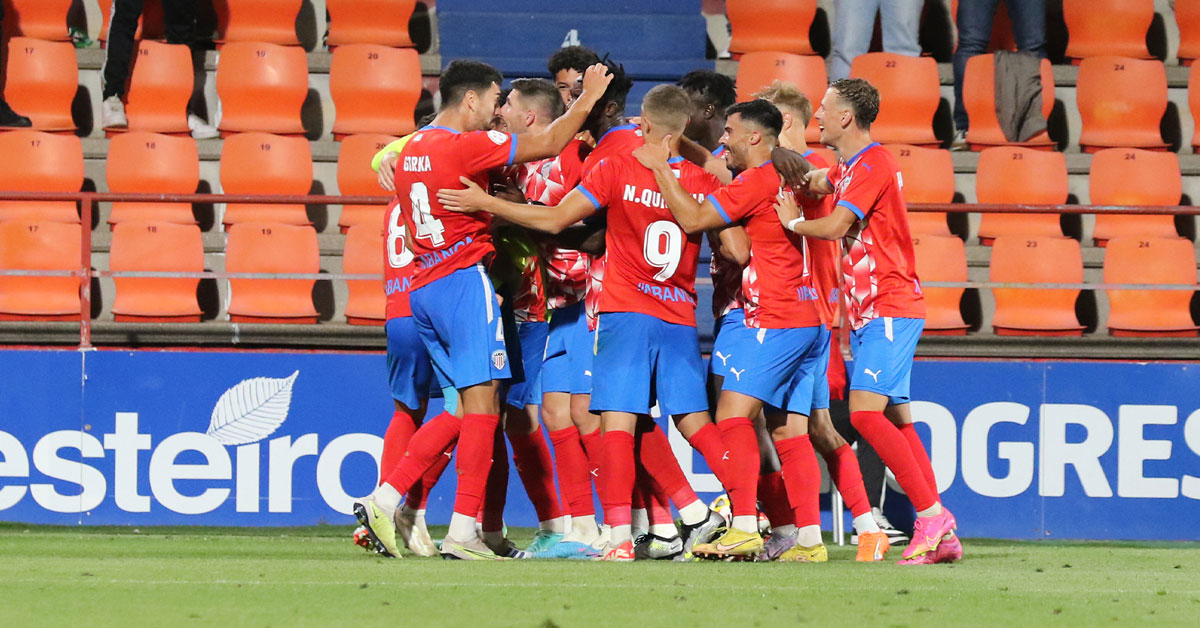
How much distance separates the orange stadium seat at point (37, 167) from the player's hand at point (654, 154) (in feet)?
17.8

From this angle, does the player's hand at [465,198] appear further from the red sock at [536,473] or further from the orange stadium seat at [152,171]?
the orange stadium seat at [152,171]

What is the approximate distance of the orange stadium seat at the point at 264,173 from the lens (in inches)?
394

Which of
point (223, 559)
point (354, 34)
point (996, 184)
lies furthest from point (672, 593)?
point (354, 34)

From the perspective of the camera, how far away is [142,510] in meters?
8.00

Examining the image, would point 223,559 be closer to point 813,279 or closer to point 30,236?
point 813,279

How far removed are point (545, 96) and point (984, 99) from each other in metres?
5.28

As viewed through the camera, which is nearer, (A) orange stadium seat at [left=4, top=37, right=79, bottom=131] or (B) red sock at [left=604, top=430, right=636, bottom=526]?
(B) red sock at [left=604, top=430, right=636, bottom=526]

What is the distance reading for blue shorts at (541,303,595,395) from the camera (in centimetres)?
634

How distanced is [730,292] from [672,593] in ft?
5.81

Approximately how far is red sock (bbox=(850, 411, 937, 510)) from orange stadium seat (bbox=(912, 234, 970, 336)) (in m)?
3.37

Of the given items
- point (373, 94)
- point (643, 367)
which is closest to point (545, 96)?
point (643, 367)

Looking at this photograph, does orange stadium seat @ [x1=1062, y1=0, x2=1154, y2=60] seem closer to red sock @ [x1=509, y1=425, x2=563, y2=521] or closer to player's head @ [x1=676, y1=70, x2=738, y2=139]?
player's head @ [x1=676, y1=70, x2=738, y2=139]

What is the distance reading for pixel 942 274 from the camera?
30.8ft

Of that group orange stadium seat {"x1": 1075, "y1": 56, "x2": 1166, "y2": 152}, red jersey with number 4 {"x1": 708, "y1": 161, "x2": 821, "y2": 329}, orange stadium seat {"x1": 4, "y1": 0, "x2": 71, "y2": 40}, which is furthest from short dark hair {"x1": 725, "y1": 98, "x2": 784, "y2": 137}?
orange stadium seat {"x1": 4, "y1": 0, "x2": 71, "y2": 40}
